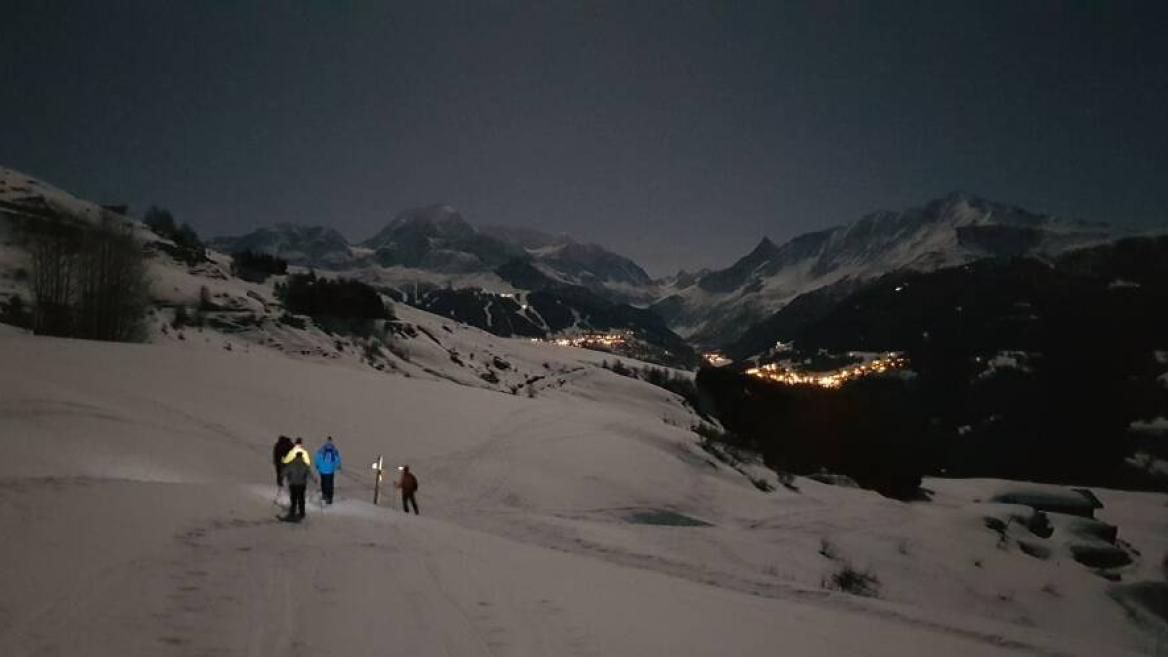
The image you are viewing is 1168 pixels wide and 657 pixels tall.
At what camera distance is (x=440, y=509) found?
2189cm

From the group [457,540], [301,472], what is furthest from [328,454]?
[457,540]

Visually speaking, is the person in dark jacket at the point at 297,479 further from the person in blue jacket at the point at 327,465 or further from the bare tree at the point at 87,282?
the bare tree at the point at 87,282

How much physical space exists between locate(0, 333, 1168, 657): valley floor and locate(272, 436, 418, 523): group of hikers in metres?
0.87

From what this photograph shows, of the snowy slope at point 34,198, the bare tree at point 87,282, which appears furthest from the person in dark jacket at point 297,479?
the snowy slope at point 34,198

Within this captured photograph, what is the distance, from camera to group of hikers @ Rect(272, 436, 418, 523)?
14820mm

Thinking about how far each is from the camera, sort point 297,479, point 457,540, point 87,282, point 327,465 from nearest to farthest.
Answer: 1. point 457,540
2. point 297,479
3. point 327,465
4. point 87,282

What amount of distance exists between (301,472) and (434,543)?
450 cm

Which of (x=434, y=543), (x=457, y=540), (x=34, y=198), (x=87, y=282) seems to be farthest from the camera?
(x=34, y=198)

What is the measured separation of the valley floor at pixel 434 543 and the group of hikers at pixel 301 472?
2.86ft

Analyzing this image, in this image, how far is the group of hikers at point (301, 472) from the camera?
14820 mm

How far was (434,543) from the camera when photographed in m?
12.6

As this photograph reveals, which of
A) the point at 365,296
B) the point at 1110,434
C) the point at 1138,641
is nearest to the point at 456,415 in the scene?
the point at 1138,641

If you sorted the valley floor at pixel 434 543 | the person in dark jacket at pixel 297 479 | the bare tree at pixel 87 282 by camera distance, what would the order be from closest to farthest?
1. the valley floor at pixel 434 543
2. the person in dark jacket at pixel 297 479
3. the bare tree at pixel 87 282

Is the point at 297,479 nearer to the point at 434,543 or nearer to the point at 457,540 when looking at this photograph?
the point at 457,540
